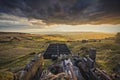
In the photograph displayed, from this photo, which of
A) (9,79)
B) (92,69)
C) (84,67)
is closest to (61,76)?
(92,69)

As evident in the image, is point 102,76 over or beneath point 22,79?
beneath

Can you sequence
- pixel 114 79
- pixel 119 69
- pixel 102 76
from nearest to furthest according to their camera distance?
pixel 102 76 → pixel 114 79 → pixel 119 69

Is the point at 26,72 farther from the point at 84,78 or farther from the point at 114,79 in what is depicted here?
the point at 114,79

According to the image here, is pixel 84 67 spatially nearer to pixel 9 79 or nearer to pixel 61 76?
pixel 61 76

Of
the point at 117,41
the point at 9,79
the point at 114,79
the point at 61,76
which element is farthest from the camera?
the point at 117,41

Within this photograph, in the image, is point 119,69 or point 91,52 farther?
point 119,69

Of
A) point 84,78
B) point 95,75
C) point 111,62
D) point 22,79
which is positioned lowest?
point 111,62

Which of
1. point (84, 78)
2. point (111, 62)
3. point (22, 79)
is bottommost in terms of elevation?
point (111, 62)

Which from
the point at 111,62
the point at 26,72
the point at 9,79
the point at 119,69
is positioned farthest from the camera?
the point at 111,62

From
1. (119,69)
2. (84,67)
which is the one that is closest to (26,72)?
(84,67)
